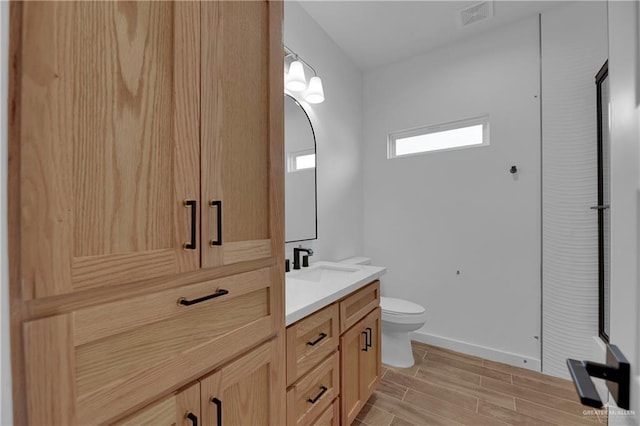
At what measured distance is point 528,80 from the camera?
2.26 m

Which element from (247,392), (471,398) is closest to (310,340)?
(247,392)

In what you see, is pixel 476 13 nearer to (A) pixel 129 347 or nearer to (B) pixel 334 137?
(B) pixel 334 137

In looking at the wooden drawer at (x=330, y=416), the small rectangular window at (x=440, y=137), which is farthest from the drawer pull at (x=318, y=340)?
the small rectangular window at (x=440, y=137)

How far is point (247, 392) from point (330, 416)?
2.24 ft

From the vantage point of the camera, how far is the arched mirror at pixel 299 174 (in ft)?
6.57

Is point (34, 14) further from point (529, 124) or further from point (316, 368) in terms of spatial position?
point (529, 124)

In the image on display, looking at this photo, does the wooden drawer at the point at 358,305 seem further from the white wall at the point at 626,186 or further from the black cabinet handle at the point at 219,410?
the white wall at the point at 626,186

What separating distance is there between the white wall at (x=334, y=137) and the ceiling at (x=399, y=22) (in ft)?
0.46

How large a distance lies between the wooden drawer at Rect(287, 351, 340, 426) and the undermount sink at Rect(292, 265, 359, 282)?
0.52m

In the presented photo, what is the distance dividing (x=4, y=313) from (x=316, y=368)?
1.05 meters

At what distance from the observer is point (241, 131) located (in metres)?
0.84

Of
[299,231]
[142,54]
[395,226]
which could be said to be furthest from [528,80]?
[142,54]

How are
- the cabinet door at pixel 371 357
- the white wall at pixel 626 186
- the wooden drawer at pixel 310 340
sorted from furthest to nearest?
the cabinet door at pixel 371 357 → the wooden drawer at pixel 310 340 → the white wall at pixel 626 186

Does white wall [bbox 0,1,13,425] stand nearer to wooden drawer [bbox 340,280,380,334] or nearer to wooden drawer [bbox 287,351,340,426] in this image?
wooden drawer [bbox 287,351,340,426]
